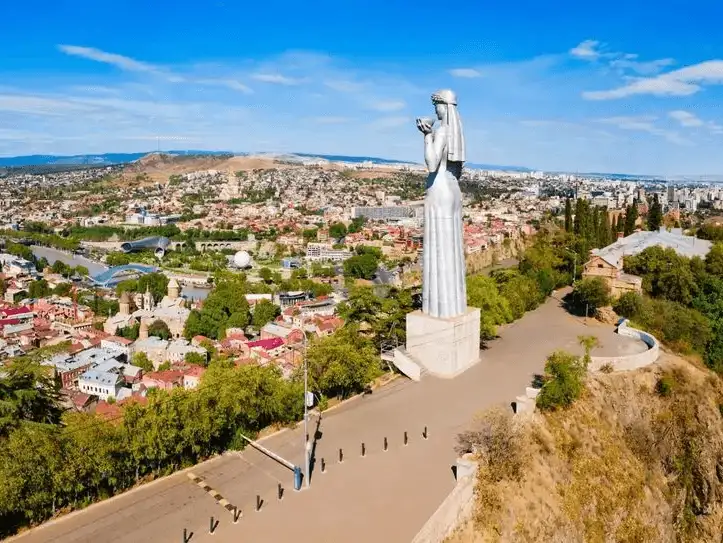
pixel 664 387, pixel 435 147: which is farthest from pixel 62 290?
pixel 664 387

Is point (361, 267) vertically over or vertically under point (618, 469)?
under

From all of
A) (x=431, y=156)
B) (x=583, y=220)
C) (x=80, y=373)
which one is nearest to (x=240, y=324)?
(x=80, y=373)

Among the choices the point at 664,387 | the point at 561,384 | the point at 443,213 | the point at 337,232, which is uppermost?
the point at 443,213

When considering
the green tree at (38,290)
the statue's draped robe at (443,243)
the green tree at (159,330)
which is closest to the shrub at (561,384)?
the statue's draped robe at (443,243)

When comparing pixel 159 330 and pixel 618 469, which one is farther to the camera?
pixel 159 330

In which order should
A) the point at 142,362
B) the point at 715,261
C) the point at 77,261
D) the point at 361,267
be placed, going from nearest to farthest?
the point at 715,261 < the point at 142,362 < the point at 361,267 < the point at 77,261

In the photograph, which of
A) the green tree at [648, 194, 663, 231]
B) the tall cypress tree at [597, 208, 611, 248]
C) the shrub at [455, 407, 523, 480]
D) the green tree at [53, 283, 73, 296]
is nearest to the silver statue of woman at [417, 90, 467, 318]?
the shrub at [455, 407, 523, 480]

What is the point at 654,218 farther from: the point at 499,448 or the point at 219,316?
the point at 499,448

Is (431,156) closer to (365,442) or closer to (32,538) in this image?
(365,442)
